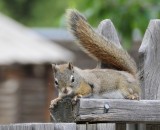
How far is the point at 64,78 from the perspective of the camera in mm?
4160

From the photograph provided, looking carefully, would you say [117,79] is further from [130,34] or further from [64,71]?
[130,34]

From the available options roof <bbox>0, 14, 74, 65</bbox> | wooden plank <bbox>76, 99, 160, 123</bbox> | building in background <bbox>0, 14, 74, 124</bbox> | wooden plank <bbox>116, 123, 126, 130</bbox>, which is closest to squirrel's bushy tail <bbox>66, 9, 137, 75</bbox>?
wooden plank <bbox>116, 123, 126, 130</bbox>

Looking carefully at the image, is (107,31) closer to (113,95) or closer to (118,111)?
(113,95)

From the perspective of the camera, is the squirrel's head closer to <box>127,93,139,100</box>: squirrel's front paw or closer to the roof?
<box>127,93,139,100</box>: squirrel's front paw

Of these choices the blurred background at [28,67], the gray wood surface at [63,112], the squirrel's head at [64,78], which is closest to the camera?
the gray wood surface at [63,112]

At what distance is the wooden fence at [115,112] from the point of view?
3.59m

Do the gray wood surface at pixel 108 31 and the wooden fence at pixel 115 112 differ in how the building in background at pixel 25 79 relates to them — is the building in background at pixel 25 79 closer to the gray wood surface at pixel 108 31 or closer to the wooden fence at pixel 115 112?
the gray wood surface at pixel 108 31

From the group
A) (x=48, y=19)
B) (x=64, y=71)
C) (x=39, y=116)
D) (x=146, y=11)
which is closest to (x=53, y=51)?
(x=39, y=116)

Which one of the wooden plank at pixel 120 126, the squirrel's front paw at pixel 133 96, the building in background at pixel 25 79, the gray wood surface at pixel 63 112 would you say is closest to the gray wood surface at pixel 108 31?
the squirrel's front paw at pixel 133 96

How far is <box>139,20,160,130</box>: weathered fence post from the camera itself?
4113mm

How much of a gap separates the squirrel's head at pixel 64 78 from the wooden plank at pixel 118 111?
392 mm

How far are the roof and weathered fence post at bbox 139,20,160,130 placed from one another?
12.7 meters

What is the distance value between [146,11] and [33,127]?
4.47 meters

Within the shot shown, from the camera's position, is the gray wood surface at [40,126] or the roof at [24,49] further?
the roof at [24,49]
